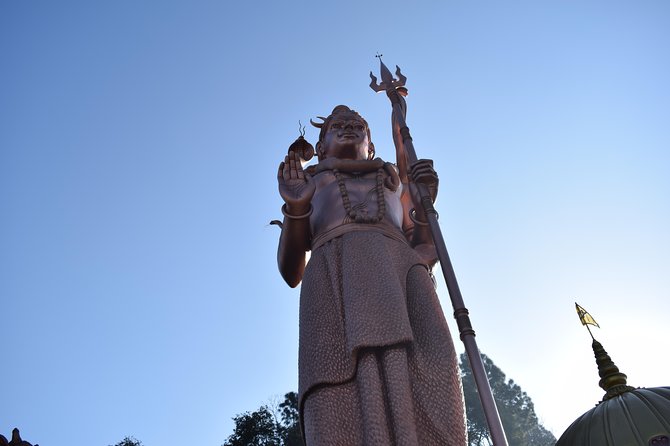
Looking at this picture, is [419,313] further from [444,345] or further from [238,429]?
[238,429]

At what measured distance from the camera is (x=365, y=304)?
4.88 meters

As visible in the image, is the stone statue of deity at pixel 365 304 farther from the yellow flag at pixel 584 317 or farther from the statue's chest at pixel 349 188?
the yellow flag at pixel 584 317

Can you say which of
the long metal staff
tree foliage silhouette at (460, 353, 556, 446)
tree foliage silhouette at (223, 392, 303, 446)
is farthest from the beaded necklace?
tree foliage silhouette at (460, 353, 556, 446)

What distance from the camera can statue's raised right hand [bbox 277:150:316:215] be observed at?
586 centimetres

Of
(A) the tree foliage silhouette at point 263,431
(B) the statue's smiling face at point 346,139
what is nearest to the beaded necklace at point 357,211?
(B) the statue's smiling face at point 346,139

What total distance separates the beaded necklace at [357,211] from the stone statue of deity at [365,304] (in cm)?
1

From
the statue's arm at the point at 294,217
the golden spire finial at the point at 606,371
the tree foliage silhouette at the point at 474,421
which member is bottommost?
the golden spire finial at the point at 606,371

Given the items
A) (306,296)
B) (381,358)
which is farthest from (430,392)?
(306,296)

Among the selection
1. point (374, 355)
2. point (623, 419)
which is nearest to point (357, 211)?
point (374, 355)

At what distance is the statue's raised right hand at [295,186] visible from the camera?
5855mm

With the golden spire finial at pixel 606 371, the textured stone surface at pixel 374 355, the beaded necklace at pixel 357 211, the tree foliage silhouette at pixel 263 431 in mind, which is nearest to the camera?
the textured stone surface at pixel 374 355

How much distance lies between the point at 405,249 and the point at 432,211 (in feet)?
1.47

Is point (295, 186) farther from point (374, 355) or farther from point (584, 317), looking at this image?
point (584, 317)

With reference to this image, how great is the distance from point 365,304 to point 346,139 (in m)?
2.32
